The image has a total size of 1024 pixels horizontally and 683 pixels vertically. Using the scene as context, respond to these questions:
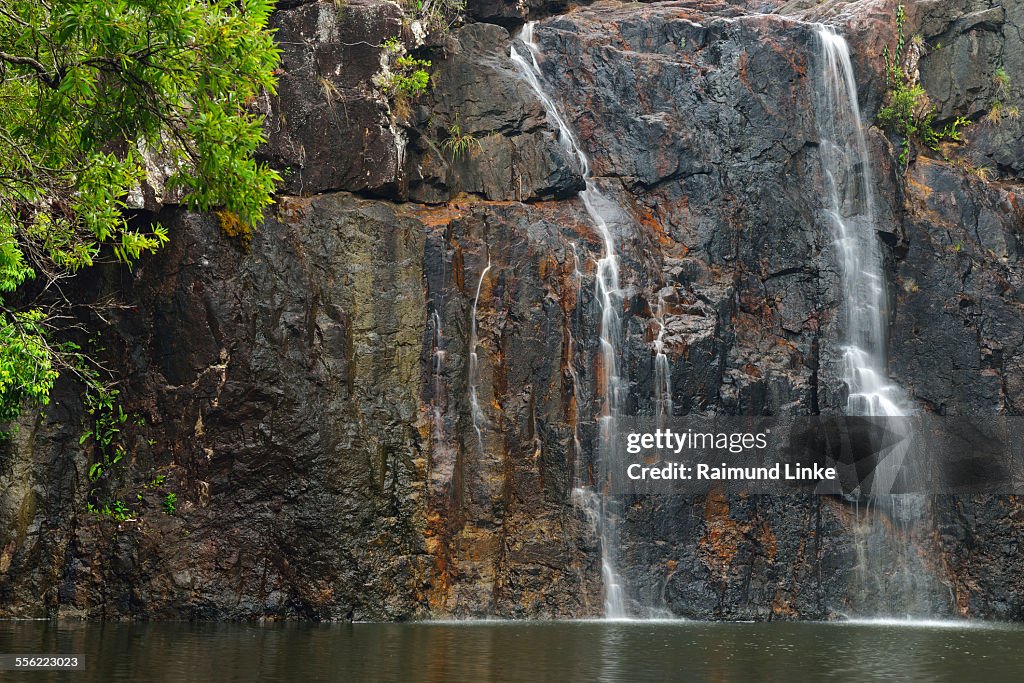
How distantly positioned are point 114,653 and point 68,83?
24.5 feet

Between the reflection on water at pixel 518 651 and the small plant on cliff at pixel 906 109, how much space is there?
40.4 ft

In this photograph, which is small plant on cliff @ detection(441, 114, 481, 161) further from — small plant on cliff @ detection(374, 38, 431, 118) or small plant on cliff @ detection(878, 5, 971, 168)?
small plant on cliff @ detection(878, 5, 971, 168)

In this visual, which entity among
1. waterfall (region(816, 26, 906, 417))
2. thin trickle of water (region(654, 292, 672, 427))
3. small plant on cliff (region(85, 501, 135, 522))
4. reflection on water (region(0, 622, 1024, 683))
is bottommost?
reflection on water (region(0, 622, 1024, 683))

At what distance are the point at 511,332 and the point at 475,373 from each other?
1113 millimetres

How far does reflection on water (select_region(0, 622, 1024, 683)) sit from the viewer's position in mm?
11594

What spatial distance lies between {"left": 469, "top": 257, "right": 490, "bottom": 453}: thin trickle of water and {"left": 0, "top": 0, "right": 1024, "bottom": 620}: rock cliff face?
71 mm

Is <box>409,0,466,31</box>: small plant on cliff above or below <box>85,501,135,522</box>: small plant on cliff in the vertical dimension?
above

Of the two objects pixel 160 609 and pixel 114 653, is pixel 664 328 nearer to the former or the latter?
pixel 160 609

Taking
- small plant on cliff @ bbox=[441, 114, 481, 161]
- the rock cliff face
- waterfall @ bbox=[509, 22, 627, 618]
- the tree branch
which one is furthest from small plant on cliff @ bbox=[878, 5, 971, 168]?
the tree branch

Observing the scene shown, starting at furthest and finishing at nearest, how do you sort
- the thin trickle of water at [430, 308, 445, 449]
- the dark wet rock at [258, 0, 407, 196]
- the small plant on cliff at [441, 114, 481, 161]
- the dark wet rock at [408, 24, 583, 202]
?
the small plant on cliff at [441, 114, 481, 161] < the dark wet rock at [408, 24, 583, 202] < the dark wet rock at [258, 0, 407, 196] < the thin trickle of water at [430, 308, 445, 449]

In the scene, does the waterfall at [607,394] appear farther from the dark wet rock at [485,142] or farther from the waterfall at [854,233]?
the waterfall at [854,233]

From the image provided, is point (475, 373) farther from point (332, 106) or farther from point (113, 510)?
point (113, 510)

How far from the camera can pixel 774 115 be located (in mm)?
24703

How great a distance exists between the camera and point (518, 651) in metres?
13.8
